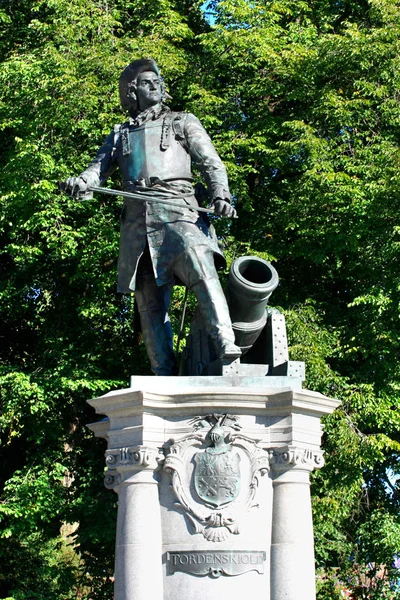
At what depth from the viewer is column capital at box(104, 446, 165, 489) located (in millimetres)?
7391

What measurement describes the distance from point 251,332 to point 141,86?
199 cm

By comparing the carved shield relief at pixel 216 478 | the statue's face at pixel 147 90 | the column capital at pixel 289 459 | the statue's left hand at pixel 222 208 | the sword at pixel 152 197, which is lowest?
the carved shield relief at pixel 216 478

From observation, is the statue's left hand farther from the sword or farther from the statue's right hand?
the statue's right hand

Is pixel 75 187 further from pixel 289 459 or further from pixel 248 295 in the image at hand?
pixel 289 459

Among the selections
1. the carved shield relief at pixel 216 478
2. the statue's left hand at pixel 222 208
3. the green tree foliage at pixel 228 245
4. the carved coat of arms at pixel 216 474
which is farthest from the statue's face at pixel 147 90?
the green tree foliage at pixel 228 245

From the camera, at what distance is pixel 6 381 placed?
15.1 meters

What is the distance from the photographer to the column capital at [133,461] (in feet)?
24.2

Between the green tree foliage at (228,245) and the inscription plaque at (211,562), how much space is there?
24.4 feet

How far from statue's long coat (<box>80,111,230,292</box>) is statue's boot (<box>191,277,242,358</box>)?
0.33 m

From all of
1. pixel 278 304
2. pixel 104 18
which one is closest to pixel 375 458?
pixel 278 304

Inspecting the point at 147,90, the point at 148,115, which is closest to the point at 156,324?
the point at 148,115

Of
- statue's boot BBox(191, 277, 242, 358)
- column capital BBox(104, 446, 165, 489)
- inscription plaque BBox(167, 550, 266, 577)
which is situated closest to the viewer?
inscription plaque BBox(167, 550, 266, 577)

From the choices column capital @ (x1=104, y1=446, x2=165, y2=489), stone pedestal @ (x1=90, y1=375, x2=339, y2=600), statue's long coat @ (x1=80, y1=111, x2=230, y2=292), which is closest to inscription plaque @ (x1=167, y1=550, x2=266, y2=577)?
stone pedestal @ (x1=90, y1=375, x2=339, y2=600)

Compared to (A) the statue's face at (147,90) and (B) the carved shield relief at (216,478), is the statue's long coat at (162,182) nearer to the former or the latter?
(A) the statue's face at (147,90)
